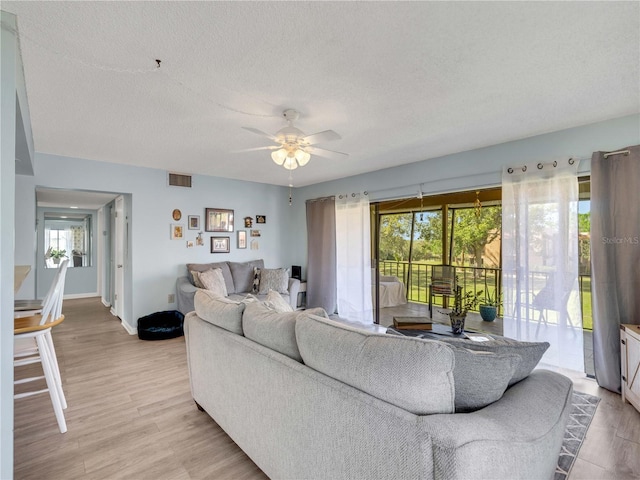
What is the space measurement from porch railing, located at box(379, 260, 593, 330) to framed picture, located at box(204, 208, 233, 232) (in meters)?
2.88

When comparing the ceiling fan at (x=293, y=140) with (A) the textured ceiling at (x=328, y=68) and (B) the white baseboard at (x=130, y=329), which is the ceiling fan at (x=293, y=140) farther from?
(B) the white baseboard at (x=130, y=329)

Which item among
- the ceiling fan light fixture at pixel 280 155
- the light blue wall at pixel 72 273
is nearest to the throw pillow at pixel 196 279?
the ceiling fan light fixture at pixel 280 155

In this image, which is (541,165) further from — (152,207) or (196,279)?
(152,207)

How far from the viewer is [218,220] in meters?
5.34

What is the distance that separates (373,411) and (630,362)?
263 centimetres

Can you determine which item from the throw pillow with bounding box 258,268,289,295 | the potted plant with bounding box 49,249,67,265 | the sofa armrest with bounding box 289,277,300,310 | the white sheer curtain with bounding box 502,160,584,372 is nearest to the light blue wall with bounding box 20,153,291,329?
the throw pillow with bounding box 258,268,289,295

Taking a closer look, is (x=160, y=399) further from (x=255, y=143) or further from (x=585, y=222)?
(x=585, y=222)

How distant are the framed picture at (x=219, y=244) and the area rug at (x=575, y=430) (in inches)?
190

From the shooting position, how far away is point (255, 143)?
3.46 m

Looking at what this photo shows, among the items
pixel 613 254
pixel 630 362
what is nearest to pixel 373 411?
pixel 630 362

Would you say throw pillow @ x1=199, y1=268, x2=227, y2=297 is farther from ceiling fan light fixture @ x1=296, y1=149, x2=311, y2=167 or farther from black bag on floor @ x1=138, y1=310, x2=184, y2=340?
ceiling fan light fixture @ x1=296, y1=149, x2=311, y2=167

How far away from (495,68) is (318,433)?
2.26 metres

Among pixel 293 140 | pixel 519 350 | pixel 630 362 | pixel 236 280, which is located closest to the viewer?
pixel 519 350

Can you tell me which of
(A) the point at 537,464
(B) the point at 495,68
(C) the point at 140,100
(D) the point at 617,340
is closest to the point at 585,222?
(D) the point at 617,340
